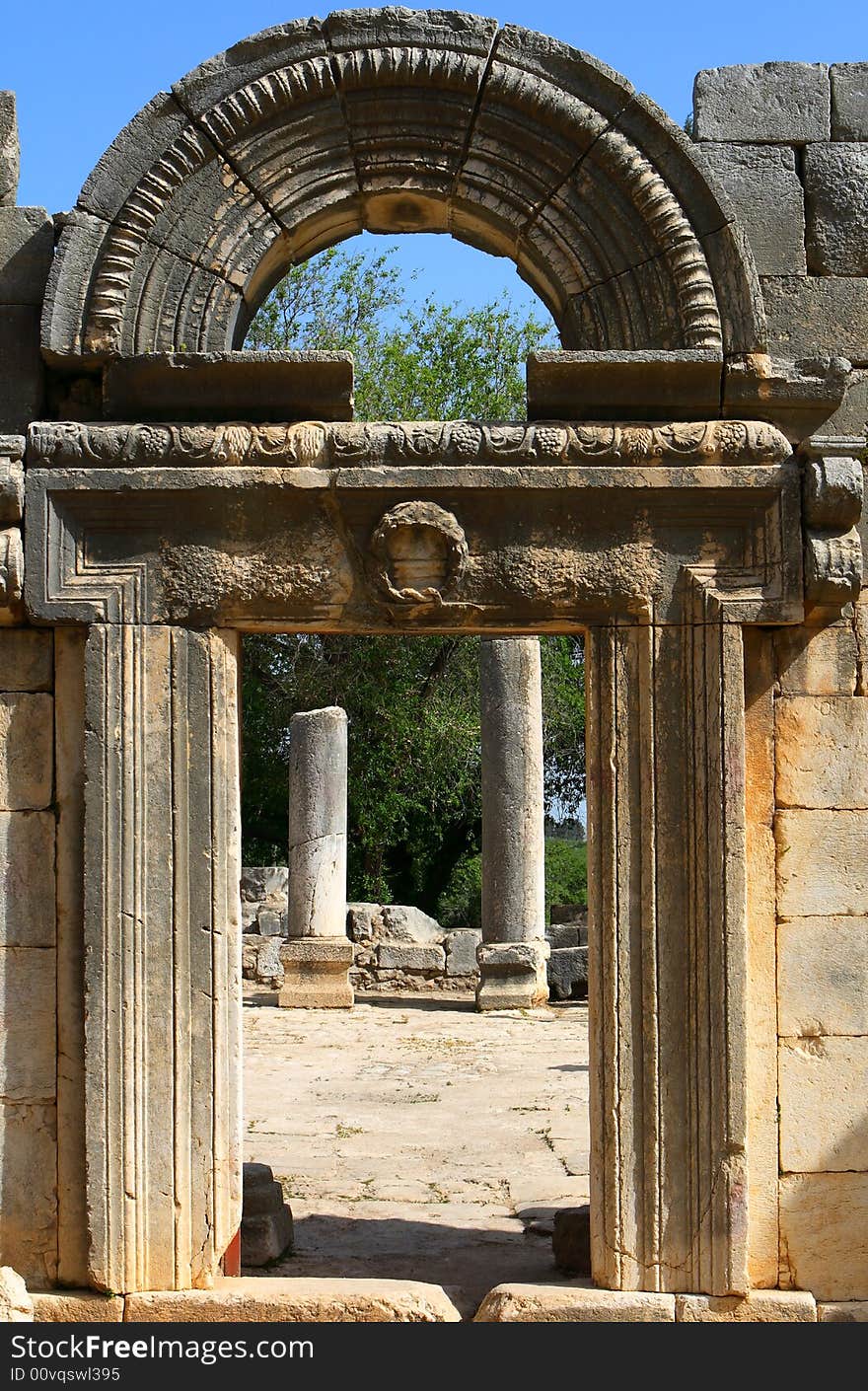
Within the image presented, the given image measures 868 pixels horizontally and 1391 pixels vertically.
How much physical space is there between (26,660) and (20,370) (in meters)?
1.05

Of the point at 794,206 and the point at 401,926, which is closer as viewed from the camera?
the point at 794,206

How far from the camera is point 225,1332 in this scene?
470cm

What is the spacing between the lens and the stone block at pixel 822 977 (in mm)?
4965

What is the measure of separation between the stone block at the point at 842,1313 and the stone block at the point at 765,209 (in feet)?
11.8

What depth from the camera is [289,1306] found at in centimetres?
480

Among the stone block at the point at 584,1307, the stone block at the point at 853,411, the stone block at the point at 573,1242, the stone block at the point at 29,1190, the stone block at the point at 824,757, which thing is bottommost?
the stone block at the point at 573,1242

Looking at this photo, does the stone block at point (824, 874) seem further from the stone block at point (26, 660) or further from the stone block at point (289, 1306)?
the stone block at point (26, 660)

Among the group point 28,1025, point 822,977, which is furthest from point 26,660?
point 822,977

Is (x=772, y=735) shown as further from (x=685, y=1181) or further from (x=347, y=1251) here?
(x=347, y=1251)

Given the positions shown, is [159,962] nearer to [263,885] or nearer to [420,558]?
[420,558]

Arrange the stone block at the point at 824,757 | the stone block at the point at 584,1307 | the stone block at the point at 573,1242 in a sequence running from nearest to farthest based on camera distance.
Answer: the stone block at the point at 584,1307 → the stone block at the point at 824,757 → the stone block at the point at 573,1242

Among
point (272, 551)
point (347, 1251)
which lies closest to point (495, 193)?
point (272, 551)

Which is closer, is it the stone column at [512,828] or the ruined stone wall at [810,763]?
the ruined stone wall at [810,763]

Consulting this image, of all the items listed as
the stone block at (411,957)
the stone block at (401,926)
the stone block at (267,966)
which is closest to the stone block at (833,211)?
the stone block at (411,957)
